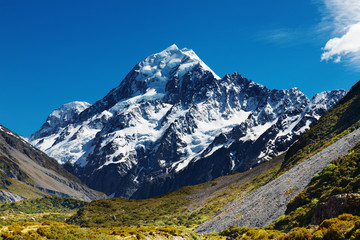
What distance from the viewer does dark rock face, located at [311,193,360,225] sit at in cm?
2819

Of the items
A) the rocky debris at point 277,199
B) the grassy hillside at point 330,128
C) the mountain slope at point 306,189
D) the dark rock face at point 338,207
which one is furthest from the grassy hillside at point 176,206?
the dark rock face at point 338,207

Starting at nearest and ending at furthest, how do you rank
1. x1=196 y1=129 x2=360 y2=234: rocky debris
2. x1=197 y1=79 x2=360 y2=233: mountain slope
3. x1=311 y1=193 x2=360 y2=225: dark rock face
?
x1=311 y1=193 x2=360 y2=225: dark rock face → x1=197 y1=79 x2=360 y2=233: mountain slope → x1=196 y1=129 x2=360 y2=234: rocky debris

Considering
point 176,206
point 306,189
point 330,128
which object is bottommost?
point 176,206

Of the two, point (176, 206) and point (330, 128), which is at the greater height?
point (330, 128)

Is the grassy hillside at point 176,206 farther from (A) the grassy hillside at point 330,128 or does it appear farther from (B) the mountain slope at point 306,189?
(B) the mountain slope at point 306,189

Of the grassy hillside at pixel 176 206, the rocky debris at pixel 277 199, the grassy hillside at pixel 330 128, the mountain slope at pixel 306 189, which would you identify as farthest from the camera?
the grassy hillside at pixel 176 206

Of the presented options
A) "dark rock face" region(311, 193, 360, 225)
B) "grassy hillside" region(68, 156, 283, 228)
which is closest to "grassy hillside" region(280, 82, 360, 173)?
"grassy hillside" region(68, 156, 283, 228)

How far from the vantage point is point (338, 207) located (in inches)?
1153

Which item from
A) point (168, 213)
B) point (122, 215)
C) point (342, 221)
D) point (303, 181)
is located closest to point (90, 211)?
point (122, 215)

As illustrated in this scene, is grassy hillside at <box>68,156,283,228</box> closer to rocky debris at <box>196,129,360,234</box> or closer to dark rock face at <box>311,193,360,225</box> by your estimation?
rocky debris at <box>196,129,360,234</box>

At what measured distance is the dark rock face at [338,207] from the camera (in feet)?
92.5

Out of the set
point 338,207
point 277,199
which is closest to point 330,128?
point 277,199

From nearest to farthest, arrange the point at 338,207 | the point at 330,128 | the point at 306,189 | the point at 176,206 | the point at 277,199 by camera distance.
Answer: the point at 338,207 < the point at 306,189 < the point at 277,199 < the point at 330,128 < the point at 176,206

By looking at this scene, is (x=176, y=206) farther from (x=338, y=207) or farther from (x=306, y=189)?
(x=338, y=207)
